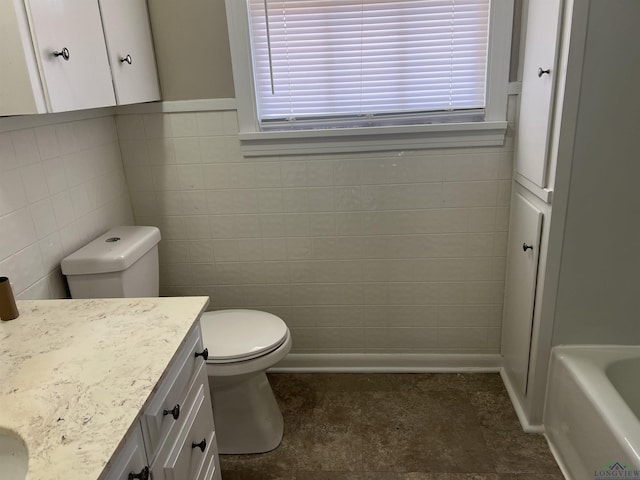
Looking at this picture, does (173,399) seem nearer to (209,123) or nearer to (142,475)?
(142,475)

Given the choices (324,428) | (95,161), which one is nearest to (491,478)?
(324,428)

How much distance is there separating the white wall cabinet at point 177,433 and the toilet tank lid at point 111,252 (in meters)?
0.53

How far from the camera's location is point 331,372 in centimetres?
241

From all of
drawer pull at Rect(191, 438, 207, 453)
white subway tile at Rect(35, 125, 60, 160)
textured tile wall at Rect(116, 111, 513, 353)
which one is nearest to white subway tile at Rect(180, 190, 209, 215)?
textured tile wall at Rect(116, 111, 513, 353)

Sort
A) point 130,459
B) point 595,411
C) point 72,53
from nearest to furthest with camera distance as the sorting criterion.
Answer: point 130,459
point 72,53
point 595,411

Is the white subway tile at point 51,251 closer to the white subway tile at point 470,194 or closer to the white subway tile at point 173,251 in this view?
the white subway tile at point 173,251

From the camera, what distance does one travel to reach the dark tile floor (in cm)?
180

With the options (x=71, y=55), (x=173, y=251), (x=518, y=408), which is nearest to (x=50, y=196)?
(x=71, y=55)

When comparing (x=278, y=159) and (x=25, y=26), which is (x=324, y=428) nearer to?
(x=278, y=159)

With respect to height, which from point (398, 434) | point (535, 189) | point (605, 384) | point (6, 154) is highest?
point (6, 154)

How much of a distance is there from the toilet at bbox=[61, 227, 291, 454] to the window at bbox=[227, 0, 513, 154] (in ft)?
2.22

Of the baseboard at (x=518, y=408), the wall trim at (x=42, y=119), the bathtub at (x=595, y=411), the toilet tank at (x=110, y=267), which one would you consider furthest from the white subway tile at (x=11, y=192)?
the baseboard at (x=518, y=408)

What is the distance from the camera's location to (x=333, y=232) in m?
Result: 2.20

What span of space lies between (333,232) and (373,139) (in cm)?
45
